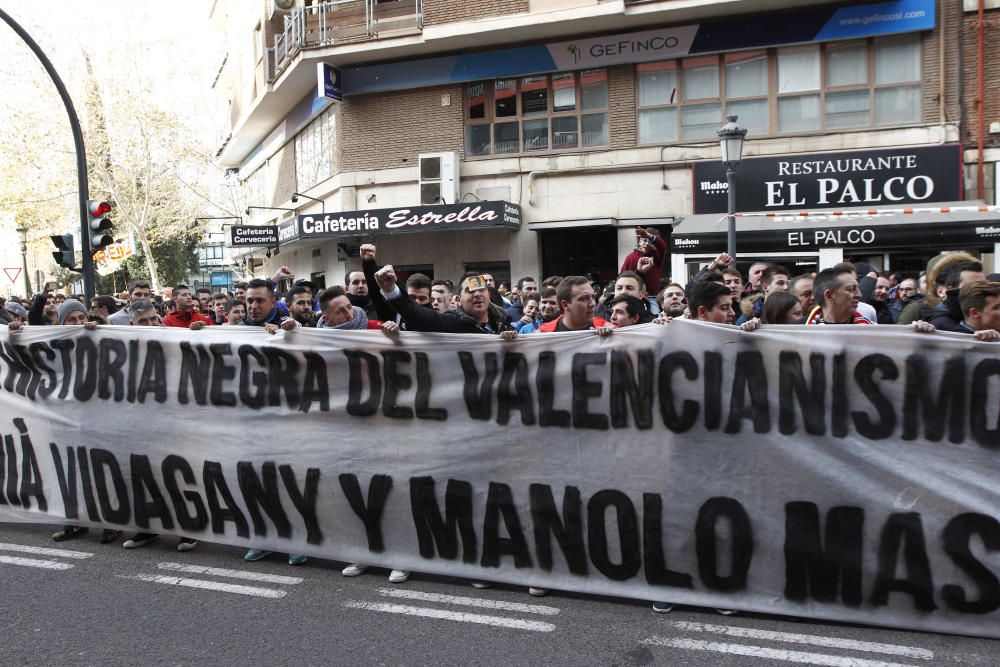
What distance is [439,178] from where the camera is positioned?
19.3m

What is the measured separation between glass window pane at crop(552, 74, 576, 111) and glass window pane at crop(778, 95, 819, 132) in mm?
4202

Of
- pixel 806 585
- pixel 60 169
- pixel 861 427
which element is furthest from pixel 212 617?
pixel 60 169

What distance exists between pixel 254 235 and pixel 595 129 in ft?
32.5

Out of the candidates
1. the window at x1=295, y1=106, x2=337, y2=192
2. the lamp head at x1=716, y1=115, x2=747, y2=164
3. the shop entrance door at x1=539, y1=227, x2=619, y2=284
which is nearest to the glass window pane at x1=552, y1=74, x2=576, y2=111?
the shop entrance door at x1=539, y1=227, x2=619, y2=284

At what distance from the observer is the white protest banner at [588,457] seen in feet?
13.0

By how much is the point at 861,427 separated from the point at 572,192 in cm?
1492

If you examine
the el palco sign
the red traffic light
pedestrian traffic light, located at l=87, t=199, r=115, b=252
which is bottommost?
pedestrian traffic light, located at l=87, t=199, r=115, b=252

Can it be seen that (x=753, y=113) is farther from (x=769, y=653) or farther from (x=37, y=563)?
(x=37, y=563)

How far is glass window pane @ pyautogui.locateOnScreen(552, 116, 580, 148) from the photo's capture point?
1866 centimetres

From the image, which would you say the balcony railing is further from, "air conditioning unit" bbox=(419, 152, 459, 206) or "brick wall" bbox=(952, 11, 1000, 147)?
"brick wall" bbox=(952, 11, 1000, 147)

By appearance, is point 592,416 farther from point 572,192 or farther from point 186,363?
point 572,192

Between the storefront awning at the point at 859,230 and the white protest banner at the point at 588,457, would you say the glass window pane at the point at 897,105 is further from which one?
the white protest banner at the point at 588,457

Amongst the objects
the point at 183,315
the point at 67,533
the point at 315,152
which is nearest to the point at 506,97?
the point at 315,152

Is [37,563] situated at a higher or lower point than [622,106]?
lower
